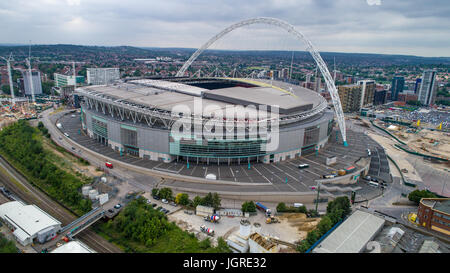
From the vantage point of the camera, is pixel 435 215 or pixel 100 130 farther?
pixel 100 130

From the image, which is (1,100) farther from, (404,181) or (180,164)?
(404,181)

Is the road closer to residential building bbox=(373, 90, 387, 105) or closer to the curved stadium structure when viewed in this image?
the curved stadium structure

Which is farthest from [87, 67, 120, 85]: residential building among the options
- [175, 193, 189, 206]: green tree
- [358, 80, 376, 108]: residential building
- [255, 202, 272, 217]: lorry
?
[255, 202, 272, 217]: lorry

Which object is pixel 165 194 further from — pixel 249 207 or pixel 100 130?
pixel 100 130

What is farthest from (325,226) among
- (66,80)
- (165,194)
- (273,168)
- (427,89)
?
(427,89)

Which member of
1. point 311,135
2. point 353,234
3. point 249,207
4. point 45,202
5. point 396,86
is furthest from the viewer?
point 396,86

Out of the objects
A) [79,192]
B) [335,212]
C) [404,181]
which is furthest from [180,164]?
[404,181]

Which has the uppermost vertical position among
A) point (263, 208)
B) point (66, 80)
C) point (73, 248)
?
point (66, 80)
